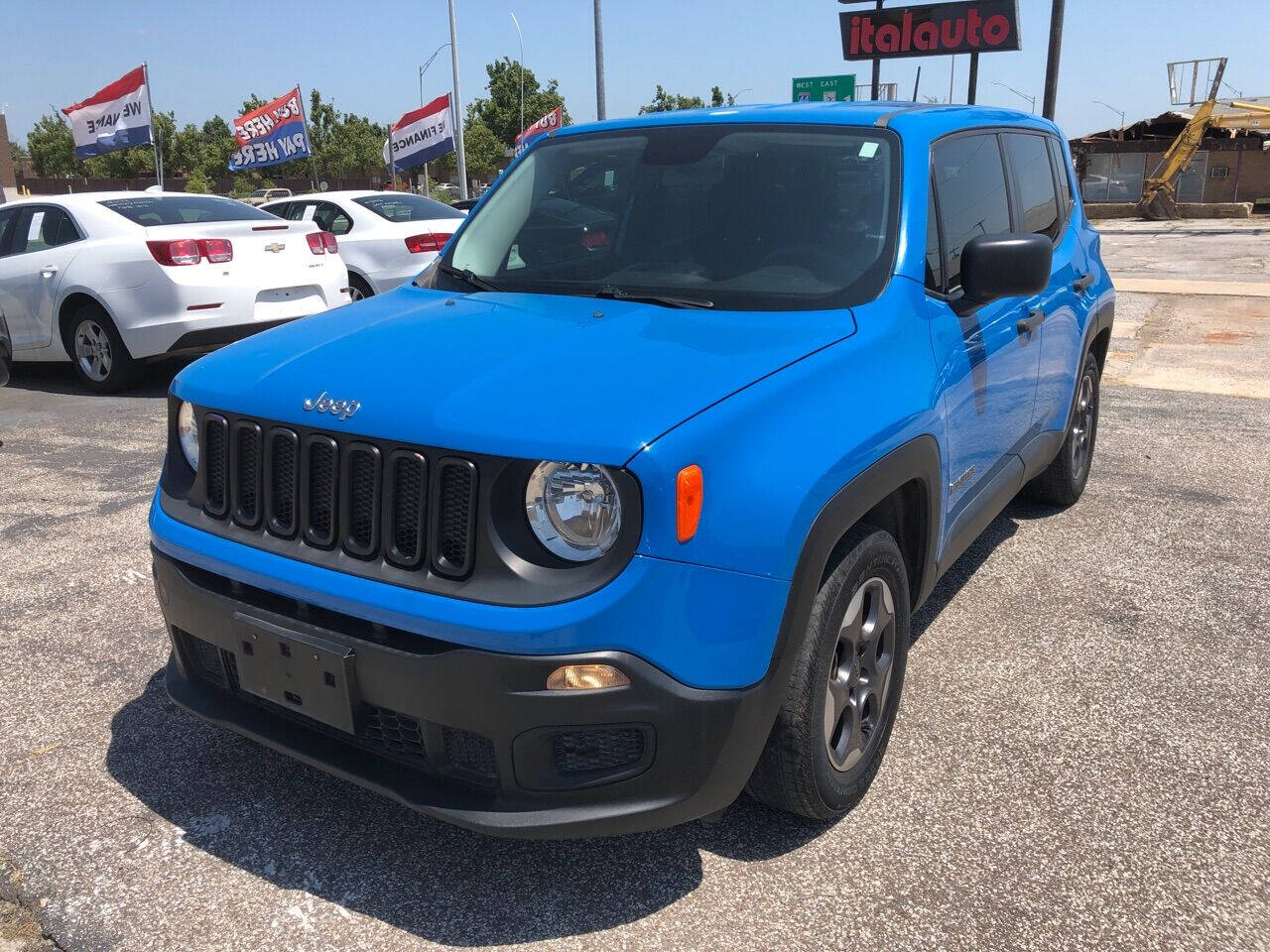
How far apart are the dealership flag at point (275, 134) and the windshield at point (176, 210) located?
17303 mm

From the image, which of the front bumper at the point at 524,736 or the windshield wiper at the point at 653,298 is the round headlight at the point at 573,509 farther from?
the windshield wiper at the point at 653,298

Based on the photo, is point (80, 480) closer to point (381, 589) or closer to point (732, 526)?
point (381, 589)

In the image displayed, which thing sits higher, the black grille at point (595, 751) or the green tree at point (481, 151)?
the green tree at point (481, 151)

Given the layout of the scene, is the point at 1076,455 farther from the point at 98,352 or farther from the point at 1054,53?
the point at 1054,53

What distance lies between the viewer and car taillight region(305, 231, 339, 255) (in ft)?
→ 28.6

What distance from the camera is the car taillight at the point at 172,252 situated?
7891mm

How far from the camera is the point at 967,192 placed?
12.0ft

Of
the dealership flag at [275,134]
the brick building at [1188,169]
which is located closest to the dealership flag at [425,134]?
the dealership flag at [275,134]

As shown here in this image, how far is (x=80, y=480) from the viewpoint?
6.02 meters

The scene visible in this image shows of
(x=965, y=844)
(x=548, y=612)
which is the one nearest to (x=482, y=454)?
(x=548, y=612)

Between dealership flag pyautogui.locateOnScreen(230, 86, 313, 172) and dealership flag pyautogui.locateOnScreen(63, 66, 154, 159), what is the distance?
2.83 metres

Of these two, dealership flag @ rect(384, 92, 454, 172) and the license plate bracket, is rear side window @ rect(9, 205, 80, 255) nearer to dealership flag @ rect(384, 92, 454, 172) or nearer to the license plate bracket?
the license plate bracket

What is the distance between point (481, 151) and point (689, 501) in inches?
2710

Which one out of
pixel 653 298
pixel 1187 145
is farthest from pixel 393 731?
pixel 1187 145
